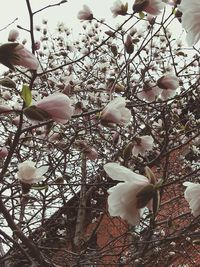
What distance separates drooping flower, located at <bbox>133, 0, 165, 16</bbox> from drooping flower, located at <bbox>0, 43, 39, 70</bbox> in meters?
1.10

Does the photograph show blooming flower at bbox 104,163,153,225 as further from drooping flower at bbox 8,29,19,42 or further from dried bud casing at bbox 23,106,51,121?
drooping flower at bbox 8,29,19,42

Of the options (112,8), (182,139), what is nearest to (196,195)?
(112,8)

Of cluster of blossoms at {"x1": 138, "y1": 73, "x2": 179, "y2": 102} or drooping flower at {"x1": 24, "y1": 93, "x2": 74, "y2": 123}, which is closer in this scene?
drooping flower at {"x1": 24, "y1": 93, "x2": 74, "y2": 123}

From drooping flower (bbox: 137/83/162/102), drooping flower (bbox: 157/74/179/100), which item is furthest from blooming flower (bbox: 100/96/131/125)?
drooping flower (bbox: 137/83/162/102)

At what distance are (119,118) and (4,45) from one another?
63 centimetres

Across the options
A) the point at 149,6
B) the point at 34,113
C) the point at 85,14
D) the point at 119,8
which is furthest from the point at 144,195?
the point at 85,14

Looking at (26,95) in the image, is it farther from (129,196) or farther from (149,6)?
(149,6)

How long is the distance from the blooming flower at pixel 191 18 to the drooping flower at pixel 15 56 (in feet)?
1.84

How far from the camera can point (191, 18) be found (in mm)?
1093

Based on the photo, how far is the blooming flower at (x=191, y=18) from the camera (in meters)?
1.06

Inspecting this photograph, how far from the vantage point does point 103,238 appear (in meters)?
8.37

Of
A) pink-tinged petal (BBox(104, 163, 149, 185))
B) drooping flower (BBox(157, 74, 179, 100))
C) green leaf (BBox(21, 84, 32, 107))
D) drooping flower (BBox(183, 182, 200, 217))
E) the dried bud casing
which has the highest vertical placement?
drooping flower (BBox(157, 74, 179, 100))

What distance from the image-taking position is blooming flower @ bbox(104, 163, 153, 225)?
1.14 m

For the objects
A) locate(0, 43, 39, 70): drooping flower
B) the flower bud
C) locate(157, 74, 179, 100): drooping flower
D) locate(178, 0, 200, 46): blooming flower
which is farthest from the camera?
locate(157, 74, 179, 100): drooping flower
